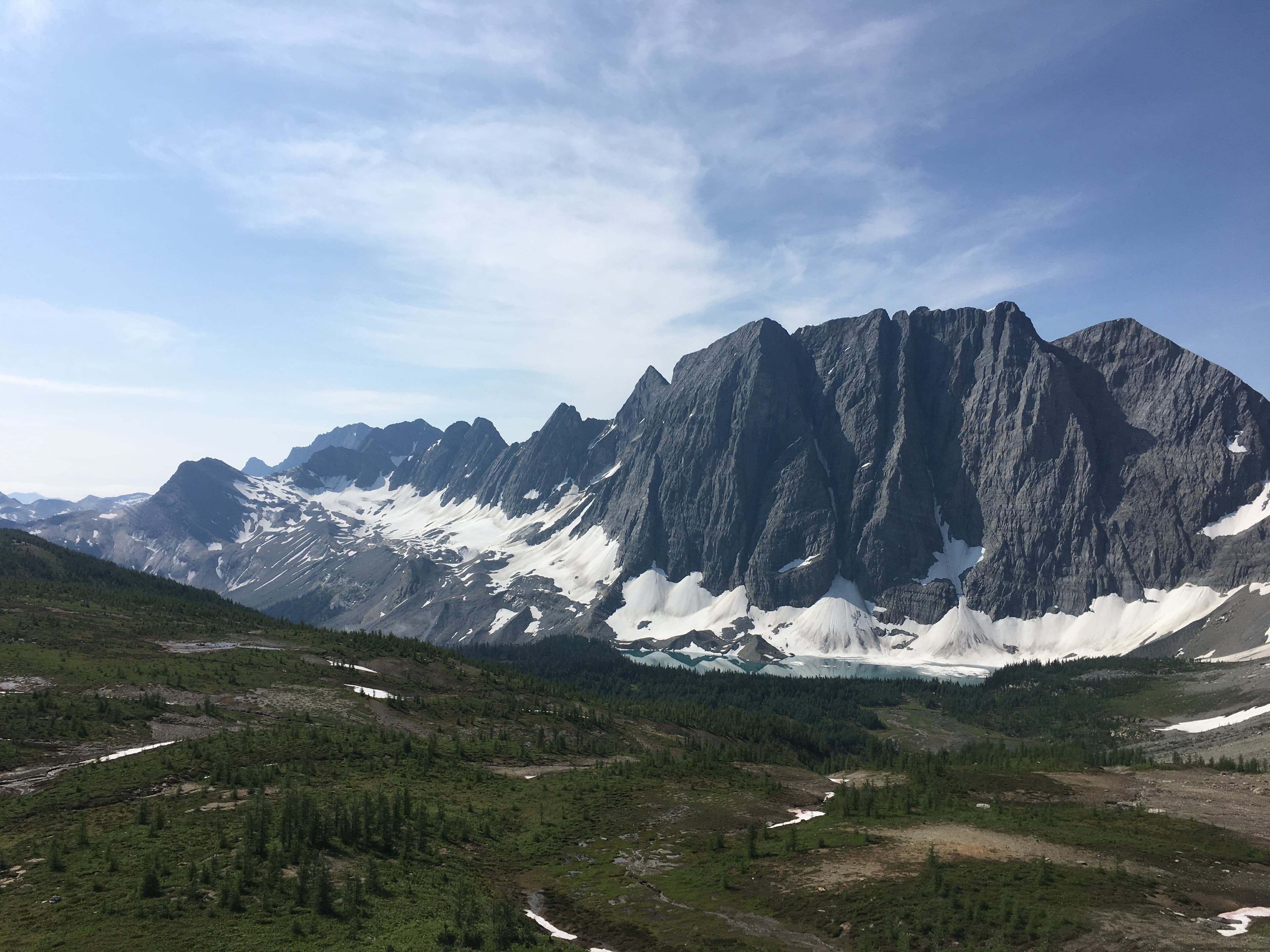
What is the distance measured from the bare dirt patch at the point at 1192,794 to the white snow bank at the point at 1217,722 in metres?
97.1

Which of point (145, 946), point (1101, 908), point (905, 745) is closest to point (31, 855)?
point (145, 946)

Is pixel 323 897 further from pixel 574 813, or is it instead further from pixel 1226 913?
pixel 1226 913

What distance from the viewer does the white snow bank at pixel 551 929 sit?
121 ft

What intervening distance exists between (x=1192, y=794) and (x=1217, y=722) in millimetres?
122801

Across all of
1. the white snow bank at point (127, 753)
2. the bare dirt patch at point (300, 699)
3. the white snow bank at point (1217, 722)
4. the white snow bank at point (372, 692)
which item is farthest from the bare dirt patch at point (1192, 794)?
the white snow bank at point (1217, 722)

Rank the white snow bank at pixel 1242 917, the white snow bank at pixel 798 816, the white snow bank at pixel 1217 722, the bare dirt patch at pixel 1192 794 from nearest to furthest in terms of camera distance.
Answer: the white snow bank at pixel 1242 917, the bare dirt patch at pixel 1192 794, the white snow bank at pixel 798 816, the white snow bank at pixel 1217 722

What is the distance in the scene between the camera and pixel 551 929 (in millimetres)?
38344

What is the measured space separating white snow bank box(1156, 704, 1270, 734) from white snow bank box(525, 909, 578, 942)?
544ft

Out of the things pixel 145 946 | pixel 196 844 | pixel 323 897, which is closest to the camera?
pixel 145 946

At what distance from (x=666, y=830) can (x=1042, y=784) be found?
35.8 m

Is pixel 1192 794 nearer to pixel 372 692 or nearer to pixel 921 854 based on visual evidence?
pixel 921 854

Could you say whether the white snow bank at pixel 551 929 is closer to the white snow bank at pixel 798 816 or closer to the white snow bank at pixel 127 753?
the white snow bank at pixel 798 816

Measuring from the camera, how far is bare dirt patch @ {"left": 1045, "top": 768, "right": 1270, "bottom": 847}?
182 feet

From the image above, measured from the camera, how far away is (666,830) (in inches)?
2288
